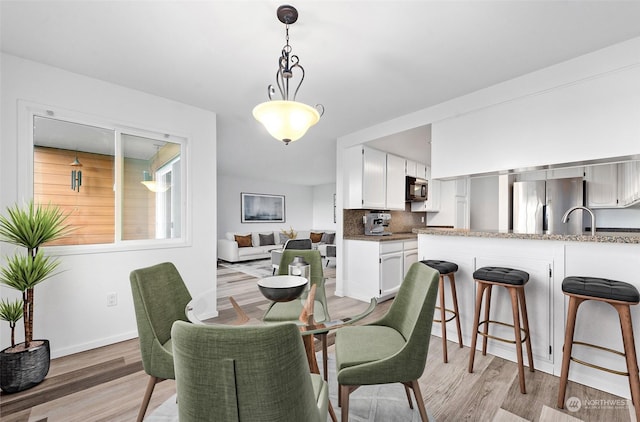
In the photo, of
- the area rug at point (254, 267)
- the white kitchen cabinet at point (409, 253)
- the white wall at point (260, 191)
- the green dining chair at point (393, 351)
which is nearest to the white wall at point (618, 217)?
the white kitchen cabinet at point (409, 253)

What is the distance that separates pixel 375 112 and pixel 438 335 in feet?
8.14

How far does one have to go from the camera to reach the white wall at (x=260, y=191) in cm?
769

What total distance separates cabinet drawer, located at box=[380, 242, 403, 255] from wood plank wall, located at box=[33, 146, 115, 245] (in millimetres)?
3053

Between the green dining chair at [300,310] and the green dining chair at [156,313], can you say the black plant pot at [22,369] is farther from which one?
the green dining chair at [300,310]

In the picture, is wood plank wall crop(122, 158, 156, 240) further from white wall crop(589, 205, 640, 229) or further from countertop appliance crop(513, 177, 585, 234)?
white wall crop(589, 205, 640, 229)

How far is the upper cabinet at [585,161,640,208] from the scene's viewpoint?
3244 mm

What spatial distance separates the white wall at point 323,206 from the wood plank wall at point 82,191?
6.70m

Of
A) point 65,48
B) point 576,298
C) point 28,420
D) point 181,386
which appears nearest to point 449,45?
point 576,298

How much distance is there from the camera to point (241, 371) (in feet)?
2.32

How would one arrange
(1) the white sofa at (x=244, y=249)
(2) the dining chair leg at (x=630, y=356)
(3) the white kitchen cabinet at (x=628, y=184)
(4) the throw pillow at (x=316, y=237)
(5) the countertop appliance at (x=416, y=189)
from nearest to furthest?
1. (2) the dining chair leg at (x=630, y=356)
2. (3) the white kitchen cabinet at (x=628, y=184)
3. (5) the countertop appliance at (x=416, y=189)
4. (1) the white sofa at (x=244, y=249)
5. (4) the throw pillow at (x=316, y=237)

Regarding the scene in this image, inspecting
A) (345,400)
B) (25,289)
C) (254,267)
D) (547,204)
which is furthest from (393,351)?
(254,267)

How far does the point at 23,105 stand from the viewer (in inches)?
86.4

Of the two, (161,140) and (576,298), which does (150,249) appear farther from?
(576,298)

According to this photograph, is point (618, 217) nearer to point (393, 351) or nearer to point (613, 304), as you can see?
point (613, 304)
